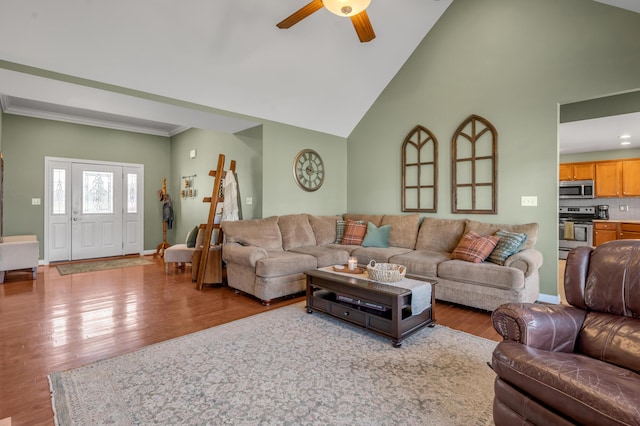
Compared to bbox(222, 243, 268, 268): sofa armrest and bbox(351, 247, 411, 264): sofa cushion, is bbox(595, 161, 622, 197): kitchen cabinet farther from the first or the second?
bbox(222, 243, 268, 268): sofa armrest

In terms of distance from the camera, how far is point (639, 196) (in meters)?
6.23

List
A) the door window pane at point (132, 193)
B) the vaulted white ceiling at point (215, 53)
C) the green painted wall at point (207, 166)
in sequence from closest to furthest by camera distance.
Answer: the vaulted white ceiling at point (215, 53)
the green painted wall at point (207, 166)
the door window pane at point (132, 193)

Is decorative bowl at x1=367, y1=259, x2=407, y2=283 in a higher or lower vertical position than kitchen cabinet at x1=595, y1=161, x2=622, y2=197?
lower

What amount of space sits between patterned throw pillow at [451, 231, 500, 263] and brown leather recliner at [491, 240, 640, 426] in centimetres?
174

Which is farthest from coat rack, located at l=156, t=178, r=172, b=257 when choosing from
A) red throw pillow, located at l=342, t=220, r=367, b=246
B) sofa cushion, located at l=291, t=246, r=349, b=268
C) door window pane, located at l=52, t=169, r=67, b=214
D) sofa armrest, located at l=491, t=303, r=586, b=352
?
sofa armrest, located at l=491, t=303, r=586, b=352

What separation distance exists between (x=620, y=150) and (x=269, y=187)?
6.94 metres

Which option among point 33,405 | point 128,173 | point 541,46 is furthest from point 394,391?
point 128,173

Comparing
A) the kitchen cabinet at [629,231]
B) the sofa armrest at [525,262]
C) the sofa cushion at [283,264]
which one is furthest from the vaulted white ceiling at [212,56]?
the kitchen cabinet at [629,231]

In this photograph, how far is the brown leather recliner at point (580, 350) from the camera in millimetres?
1210

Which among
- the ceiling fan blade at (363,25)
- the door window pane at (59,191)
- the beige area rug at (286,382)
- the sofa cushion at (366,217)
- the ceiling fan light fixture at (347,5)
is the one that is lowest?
the beige area rug at (286,382)

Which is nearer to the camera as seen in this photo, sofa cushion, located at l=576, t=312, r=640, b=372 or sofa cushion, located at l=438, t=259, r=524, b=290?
sofa cushion, located at l=576, t=312, r=640, b=372

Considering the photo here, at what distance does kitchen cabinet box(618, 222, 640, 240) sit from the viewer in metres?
5.92

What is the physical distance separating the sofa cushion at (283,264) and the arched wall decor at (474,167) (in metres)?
2.26

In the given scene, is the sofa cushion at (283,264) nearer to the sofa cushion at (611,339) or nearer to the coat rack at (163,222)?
the sofa cushion at (611,339)
